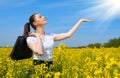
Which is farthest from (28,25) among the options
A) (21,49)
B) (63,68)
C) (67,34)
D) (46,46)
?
(63,68)

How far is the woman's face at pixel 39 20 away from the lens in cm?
709

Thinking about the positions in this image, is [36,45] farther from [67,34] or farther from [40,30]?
[67,34]

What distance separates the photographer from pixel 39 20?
7.14 m

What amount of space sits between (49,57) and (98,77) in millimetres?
2211

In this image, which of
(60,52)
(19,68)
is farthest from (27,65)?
(60,52)

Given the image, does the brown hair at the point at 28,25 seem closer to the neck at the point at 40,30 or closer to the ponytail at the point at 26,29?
the ponytail at the point at 26,29

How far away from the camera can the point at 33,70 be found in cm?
722

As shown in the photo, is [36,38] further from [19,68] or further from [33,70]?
[19,68]

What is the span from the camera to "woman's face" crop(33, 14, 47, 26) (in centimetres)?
709

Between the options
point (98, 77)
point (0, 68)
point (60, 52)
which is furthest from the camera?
point (0, 68)

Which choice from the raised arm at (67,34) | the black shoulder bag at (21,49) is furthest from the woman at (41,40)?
the black shoulder bag at (21,49)

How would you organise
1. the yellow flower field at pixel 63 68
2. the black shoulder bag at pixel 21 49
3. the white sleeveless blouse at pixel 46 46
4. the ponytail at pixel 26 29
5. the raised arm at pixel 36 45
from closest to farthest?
the yellow flower field at pixel 63 68
the raised arm at pixel 36 45
the white sleeveless blouse at pixel 46 46
the black shoulder bag at pixel 21 49
the ponytail at pixel 26 29

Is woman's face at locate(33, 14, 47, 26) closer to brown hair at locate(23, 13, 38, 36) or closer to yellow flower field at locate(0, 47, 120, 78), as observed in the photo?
brown hair at locate(23, 13, 38, 36)

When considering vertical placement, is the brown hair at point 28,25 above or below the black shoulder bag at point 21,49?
above
